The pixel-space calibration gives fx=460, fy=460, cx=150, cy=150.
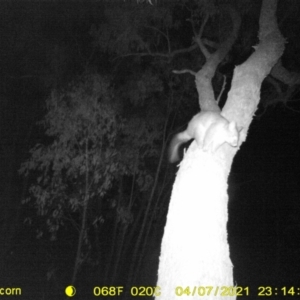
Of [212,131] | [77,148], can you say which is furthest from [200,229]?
[77,148]

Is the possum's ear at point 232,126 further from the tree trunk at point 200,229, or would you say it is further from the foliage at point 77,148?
the foliage at point 77,148

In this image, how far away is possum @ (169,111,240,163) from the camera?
7.32 ft

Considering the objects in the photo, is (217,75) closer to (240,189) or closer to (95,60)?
(95,60)

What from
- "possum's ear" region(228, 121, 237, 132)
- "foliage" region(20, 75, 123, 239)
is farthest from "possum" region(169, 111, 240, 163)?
"foliage" region(20, 75, 123, 239)

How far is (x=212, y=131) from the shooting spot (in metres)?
2.23

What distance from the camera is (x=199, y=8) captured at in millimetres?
4199

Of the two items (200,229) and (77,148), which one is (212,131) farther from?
(77,148)

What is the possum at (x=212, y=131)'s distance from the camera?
7.32 ft

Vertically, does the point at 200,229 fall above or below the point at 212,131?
below

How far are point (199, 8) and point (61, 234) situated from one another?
510 cm

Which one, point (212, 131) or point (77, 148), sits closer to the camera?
point (212, 131)

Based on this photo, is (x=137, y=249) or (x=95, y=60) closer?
(x=95, y=60)

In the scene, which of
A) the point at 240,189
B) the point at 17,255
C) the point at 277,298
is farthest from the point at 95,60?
the point at 240,189

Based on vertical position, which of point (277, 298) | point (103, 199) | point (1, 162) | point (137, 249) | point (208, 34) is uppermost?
point (1, 162)
